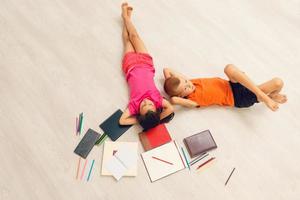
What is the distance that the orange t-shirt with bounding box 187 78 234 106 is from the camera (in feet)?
5.46

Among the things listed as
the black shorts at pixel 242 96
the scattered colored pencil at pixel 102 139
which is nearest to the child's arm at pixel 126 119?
the scattered colored pencil at pixel 102 139

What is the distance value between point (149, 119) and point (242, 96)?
580 mm

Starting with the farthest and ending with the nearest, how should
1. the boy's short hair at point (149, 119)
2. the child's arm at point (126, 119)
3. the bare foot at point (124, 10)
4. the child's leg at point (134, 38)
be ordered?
the bare foot at point (124, 10)
the child's leg at point (134, 38)
the child's arm at point (126, 119)
the boy's short hair at point (149, 119)

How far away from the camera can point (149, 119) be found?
5.02 feet

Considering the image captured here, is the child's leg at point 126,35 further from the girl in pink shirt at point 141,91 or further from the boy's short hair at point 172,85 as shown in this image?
the boy's short hair at point 172,85

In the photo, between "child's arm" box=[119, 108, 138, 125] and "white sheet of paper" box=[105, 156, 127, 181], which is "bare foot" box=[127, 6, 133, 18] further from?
"white sheet of paper" box=[105, 156, 127, 181]

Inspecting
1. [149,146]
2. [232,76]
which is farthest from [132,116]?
[232,76]

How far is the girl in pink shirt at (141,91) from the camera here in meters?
1.57

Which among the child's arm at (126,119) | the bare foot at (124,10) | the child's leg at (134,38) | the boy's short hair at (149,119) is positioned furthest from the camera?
the bare foot at (124,10)

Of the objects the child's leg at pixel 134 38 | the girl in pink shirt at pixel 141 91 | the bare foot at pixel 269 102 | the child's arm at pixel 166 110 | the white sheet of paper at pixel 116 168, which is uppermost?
the child's leg at pixel 134 38

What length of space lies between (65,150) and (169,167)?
0.60 m

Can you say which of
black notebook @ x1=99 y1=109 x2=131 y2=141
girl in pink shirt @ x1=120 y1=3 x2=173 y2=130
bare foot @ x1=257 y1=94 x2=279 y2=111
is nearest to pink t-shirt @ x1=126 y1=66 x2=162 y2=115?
girl in pink shirt @ x1=120 y1=3 x2=173 y2=130

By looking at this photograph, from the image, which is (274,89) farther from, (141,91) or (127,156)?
(127,156)

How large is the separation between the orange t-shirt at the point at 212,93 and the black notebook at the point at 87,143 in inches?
23.4
